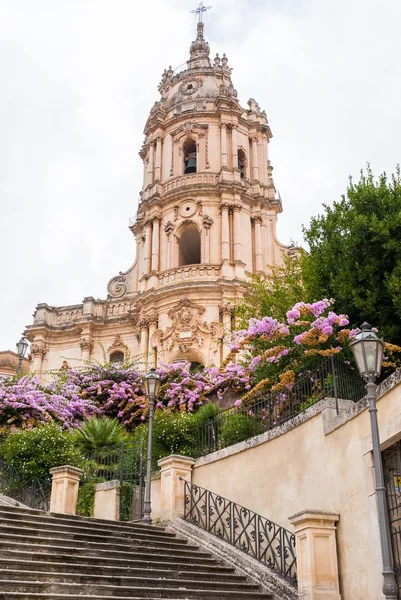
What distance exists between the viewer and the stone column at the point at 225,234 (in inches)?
1314

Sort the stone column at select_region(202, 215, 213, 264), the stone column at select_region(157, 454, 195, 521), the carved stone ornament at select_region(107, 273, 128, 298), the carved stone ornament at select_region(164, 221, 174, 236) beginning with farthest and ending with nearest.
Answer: the carved stone ornament at select_region(107, 273, 128, 298), the carved stone ornament at select_region(164, 221, 174, 236), the stone column at select_region(202, 215, 213, 264), the stone column at select_region(157, 454, 195, 521)

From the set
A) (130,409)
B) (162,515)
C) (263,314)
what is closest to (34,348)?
(130,409)

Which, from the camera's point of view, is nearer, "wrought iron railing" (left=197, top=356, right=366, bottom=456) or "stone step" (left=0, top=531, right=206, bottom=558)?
"stone step" (left=0, top=531, right=206, bottom=558)

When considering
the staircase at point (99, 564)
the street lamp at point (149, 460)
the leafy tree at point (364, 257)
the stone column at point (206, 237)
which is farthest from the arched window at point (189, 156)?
the staircase at point (99, 564)

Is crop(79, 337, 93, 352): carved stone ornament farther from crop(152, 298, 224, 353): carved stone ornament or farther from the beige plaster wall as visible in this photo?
the beige plaster wall

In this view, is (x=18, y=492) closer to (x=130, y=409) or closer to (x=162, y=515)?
(x=162, y=515)

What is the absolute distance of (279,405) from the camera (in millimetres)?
14039

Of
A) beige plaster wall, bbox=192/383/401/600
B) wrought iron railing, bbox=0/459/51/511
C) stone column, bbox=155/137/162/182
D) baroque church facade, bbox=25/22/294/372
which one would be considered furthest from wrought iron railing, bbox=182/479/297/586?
stone column, bbox=155/137/162/182

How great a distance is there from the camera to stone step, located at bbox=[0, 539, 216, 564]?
994cm

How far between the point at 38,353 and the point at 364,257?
2373cm

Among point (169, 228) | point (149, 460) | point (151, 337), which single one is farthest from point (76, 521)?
point (169, 228)

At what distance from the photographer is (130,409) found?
23.7 metres

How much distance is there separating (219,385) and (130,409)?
4.31 metres

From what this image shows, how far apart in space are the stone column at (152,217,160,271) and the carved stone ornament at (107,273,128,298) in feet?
11.1
